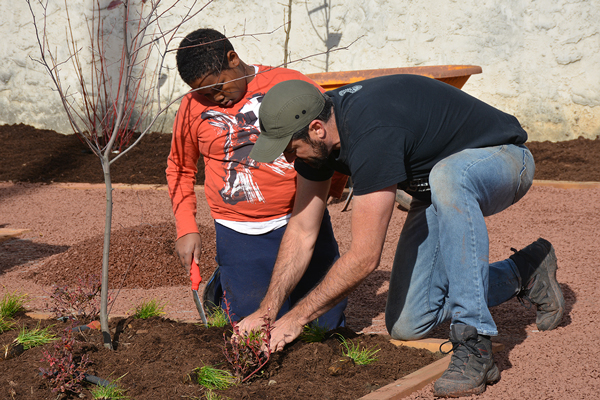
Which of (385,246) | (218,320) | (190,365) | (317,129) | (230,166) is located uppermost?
(317,129)

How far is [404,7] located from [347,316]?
609 cm

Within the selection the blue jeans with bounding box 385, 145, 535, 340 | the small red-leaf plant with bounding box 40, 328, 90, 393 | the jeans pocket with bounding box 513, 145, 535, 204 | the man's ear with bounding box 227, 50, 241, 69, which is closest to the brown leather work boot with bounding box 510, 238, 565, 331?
the blue jeans with bounding box 385, 145, 535, 340

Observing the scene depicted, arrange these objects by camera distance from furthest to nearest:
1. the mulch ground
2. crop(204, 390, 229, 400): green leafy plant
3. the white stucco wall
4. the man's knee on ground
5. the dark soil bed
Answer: the white stucco wall < the mulch ground < the man's knee on ground < the dark soil bed < crop(204, 390, 229, 400): green leafy plant

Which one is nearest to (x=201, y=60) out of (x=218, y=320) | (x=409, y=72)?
(x=218, y=320)

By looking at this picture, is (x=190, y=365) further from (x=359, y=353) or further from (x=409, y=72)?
(x=409, y=72)

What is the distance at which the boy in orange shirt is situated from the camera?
8.87ft

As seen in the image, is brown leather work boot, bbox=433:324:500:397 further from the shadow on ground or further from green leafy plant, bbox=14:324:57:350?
the shadow on ground

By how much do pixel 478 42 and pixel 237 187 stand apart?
608cm

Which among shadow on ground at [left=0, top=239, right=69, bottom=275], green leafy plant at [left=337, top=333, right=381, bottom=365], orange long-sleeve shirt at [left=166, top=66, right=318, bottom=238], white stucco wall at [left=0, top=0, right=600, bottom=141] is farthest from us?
white stucco wall at [left=0, top=0, right=600, bottom=141]

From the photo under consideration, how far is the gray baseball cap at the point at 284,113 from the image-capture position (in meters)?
1.94

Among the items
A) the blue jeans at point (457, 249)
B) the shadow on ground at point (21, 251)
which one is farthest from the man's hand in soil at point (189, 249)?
the shadow on ground at point (21, 251)

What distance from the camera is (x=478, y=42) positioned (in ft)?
25.2

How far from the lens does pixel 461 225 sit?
2.02 m

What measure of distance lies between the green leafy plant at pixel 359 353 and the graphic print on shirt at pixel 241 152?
0.90m
